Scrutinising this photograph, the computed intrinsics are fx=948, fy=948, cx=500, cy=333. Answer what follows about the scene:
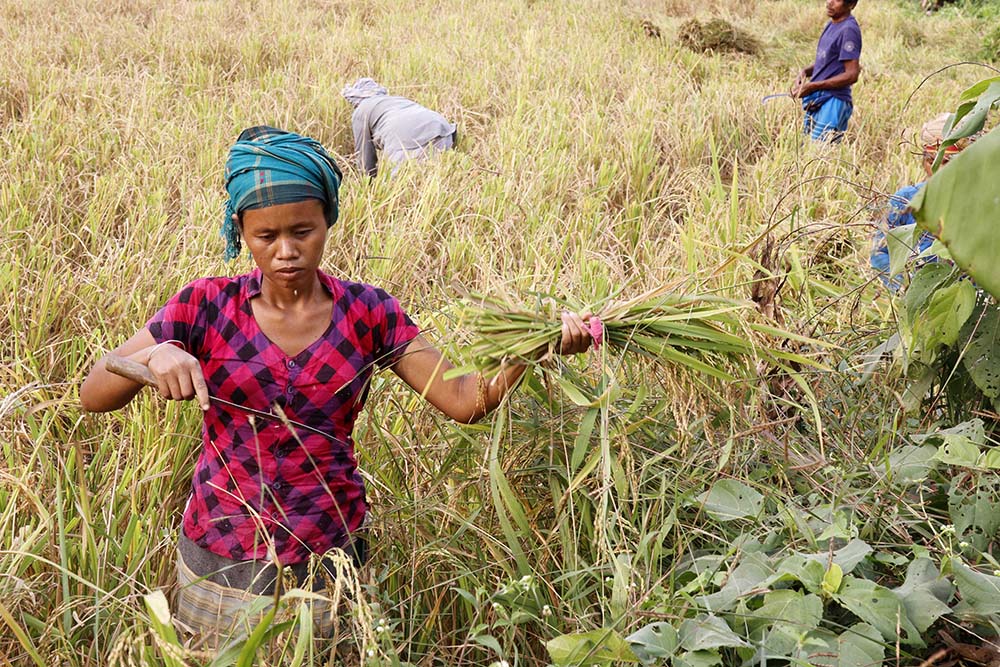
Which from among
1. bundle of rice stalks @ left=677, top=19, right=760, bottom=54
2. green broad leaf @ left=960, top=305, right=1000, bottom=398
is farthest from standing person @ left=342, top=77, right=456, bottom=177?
bundle of rice stalks @ left=677, top=19, right=760, bottom=54

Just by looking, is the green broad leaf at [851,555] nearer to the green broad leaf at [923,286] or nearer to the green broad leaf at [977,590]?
the green broad leaf at [977,590]

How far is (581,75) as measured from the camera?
5.78 metres

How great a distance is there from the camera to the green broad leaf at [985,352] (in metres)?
1.66

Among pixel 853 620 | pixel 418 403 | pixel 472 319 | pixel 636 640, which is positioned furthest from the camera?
pixel 418 403

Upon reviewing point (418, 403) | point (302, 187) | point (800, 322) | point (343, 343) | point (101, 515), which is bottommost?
point (101, 515)

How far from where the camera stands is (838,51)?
496cm

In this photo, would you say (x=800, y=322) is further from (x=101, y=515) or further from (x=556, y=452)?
(x=101, y=515)

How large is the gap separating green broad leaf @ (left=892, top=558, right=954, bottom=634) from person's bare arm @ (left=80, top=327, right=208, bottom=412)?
1029 millimetres

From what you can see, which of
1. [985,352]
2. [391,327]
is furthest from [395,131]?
[985,352]

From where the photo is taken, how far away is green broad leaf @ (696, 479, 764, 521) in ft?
5.17

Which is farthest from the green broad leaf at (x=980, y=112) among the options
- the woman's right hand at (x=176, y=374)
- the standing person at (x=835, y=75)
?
the standing person at (x=835, y=75)

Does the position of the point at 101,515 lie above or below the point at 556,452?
below

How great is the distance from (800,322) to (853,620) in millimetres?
897

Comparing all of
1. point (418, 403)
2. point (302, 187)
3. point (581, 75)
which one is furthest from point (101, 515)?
point (581, 75)
